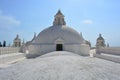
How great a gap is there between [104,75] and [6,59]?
15.7 meters

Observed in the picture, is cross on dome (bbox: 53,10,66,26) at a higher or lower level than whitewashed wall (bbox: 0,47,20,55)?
higher

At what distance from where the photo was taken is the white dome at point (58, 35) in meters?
30.5

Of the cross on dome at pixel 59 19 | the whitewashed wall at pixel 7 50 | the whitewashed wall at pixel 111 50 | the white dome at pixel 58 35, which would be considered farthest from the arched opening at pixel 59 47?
the whitewashed wall at pixel 7 50

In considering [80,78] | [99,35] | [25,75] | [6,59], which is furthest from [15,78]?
[99,35]

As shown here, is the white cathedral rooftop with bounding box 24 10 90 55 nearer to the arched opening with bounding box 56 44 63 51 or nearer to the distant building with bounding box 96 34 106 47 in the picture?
the arched opening with bounding box 56 44 63 51

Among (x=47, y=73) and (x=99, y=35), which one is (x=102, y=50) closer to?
(x=99, y=35)

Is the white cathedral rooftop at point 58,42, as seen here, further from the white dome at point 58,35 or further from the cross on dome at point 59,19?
the cross on dome at point 59,19

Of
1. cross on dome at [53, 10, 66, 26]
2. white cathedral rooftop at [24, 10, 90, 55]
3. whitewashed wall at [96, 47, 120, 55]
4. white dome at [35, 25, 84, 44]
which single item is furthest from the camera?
cross on dome at [53, 10, 66, 26]

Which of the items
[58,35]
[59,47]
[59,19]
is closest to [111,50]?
[59,47]

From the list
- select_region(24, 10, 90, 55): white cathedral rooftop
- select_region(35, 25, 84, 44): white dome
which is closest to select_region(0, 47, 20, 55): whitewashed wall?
select_region(24, 10, 90, 55): white cathedral rooftop

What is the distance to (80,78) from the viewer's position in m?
9.85

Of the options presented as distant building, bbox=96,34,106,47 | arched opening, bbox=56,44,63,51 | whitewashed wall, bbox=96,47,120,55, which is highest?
distant building, bbox=96,34,106,47

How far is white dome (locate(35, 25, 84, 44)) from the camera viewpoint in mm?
30500

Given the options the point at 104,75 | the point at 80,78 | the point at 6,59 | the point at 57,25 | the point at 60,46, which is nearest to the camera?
the point at 80,78
